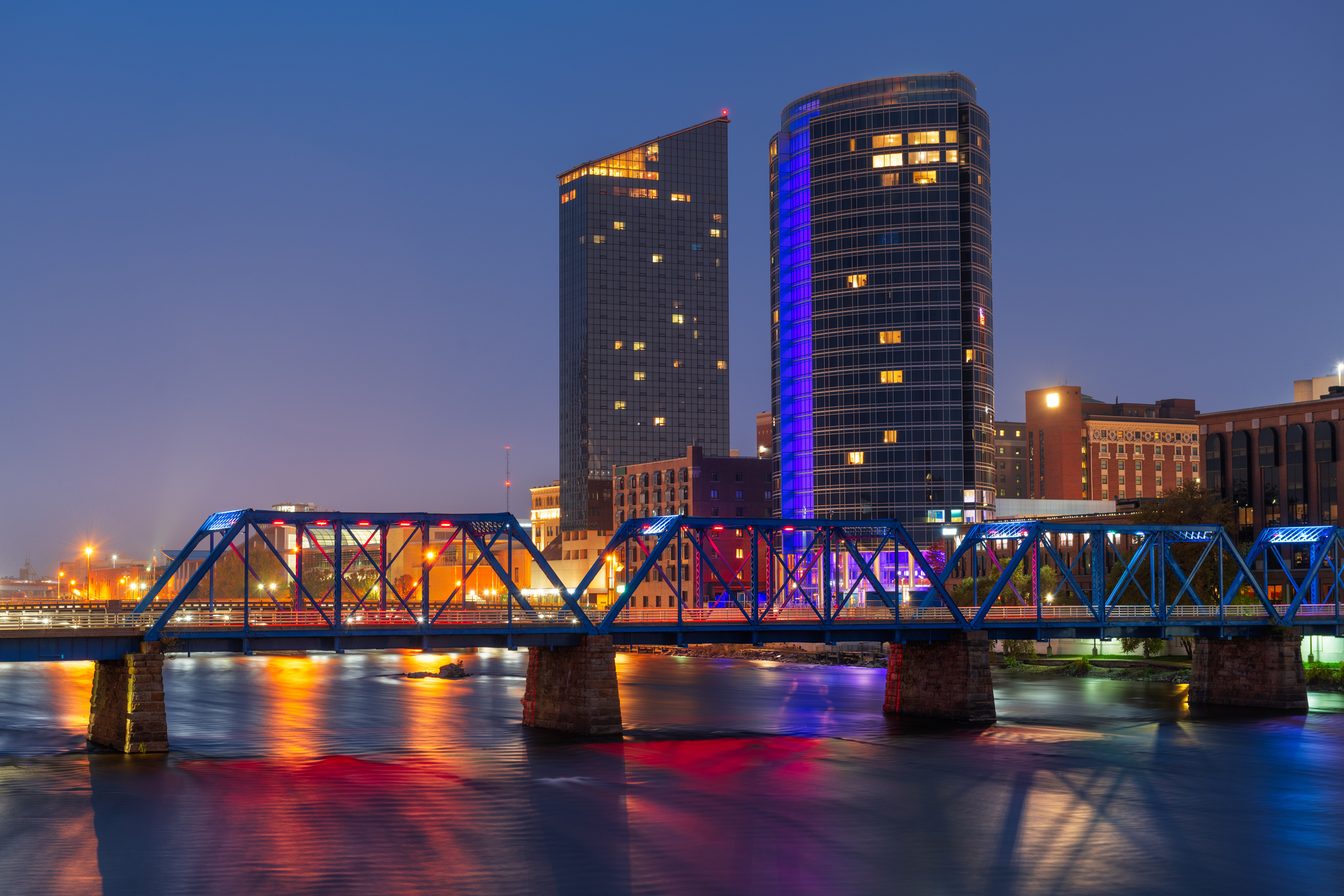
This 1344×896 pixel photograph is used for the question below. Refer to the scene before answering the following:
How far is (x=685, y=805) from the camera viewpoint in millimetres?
57000

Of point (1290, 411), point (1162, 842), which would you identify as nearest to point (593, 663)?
point (1162, 842)

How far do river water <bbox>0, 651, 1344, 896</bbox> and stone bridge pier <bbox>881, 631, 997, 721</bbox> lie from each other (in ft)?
5.95

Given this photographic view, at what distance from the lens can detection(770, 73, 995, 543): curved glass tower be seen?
19025 centimetres

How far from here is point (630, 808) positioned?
55812 millimetres

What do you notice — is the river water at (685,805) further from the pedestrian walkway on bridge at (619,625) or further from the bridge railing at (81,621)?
the bridge railing at (81,621)

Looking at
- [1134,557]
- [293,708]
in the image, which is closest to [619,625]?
[293,708]

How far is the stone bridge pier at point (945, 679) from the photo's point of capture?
8488cm

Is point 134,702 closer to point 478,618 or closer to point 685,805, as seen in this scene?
point 685,805

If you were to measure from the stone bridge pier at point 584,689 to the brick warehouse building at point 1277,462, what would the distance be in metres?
99.1

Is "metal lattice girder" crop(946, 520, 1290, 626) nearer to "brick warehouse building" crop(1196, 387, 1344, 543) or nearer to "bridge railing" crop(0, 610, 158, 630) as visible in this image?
"bridge railing" crop(0, 610, 158, 630)

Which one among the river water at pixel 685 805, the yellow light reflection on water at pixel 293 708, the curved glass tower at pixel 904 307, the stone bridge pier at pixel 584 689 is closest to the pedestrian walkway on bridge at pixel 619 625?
the stone bridge pier at pixel 584 689

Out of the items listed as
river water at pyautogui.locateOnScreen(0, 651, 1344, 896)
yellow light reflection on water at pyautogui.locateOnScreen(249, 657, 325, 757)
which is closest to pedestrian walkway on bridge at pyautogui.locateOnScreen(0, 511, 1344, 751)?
river water at pyautogui.locateOnScreen(0, 651, 1344, 896)

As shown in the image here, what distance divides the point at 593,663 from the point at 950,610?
2445 cm

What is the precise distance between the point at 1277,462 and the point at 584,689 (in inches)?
4177
